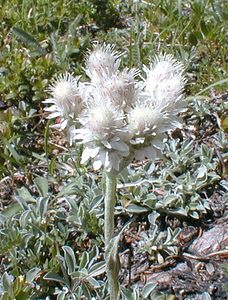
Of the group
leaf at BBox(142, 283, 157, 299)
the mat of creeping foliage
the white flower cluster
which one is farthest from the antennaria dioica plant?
the mat of creeping foliage

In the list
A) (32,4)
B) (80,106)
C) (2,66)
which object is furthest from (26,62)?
(80,106)

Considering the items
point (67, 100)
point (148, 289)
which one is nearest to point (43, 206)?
point (148, 289)

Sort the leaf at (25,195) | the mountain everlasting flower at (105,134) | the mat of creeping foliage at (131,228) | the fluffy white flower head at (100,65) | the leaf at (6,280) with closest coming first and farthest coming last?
the mountain everlasting flower at (105,134) → the fluffy white flower head at (100,65) → the leaf at (6,280) → the mat of creeping foliage at (131,228) → the leaf at (25,195)

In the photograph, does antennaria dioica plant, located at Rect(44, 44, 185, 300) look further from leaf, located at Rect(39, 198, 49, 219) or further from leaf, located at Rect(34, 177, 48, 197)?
leaf, located at Rect(34, 177, 48, 197)

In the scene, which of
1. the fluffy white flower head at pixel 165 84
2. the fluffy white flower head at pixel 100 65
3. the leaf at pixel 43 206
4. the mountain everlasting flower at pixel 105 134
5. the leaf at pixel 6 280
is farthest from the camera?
the leaf at pixel 43 206

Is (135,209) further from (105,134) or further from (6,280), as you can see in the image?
Result: (105,134)

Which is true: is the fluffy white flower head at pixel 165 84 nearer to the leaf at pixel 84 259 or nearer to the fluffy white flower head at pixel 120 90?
the fluffy white flower head at pixel 120 90

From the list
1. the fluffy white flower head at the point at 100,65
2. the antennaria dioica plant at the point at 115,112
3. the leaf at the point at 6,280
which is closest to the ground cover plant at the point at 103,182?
the leaf at the point at 6,280
